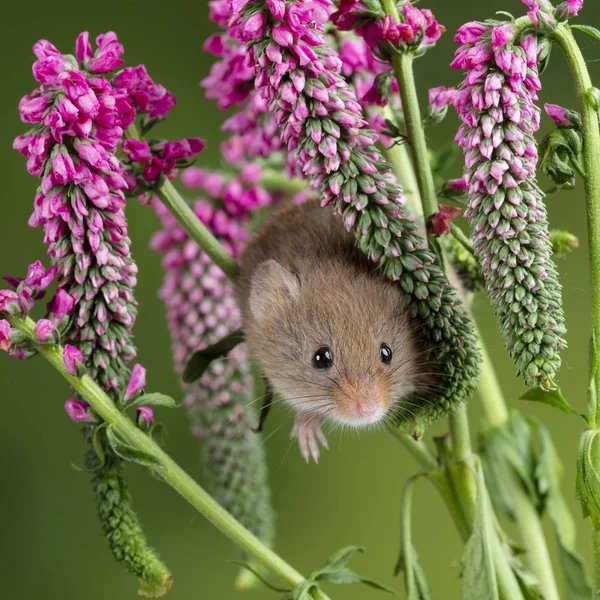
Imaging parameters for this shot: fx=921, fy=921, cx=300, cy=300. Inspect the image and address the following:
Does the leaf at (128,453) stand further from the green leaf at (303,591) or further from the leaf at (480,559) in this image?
the leaf at (480,559)

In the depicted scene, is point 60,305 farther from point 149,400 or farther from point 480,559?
point 480,559

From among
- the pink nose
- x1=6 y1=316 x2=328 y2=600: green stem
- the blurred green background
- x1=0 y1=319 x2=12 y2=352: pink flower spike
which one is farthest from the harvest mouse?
the blurred green background

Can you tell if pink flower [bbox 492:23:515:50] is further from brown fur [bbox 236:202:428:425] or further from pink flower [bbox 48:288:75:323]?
pink flower [bbox 48:288:75:323]

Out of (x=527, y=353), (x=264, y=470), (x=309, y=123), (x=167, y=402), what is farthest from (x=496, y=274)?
(x=264, y=470)

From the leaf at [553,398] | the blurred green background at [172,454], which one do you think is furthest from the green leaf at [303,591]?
the blurred green background at [172,454]

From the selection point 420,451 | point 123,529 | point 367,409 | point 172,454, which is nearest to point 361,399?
point 367,409

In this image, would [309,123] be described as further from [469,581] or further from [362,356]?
[469,581]

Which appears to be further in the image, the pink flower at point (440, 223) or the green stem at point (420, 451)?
the green stem at point (420, 451)
